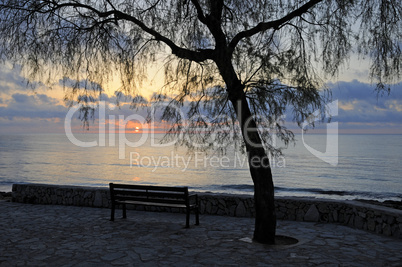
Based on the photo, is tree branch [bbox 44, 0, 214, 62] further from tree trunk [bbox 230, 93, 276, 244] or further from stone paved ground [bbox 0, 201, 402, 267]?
stone paved ground [bbox 0, 201, 402, 267]

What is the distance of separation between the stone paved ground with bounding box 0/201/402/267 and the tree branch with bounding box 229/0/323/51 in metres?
3.57

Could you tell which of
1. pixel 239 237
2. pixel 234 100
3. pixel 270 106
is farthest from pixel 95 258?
pixel 270 106

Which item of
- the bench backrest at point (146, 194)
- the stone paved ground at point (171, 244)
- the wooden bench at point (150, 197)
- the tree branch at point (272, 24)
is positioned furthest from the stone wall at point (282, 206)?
the tree branch at point (272, 24)

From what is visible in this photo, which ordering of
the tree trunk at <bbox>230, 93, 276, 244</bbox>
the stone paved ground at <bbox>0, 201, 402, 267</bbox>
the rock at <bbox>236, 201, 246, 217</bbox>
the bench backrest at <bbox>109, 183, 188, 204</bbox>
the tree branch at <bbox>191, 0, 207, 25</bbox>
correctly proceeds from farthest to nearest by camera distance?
the rock at <bbox>236, 201, 246, 217</bbox> < the bench backrest at <bbox>109, 183, 188, 204</bbox> < the tree branch at <bbox>191, 0, 207, 25</bbox> < the tree trunk at <bbox>230, 93, 276, 244</bbox> < the stone paved ground at <bbox>0, 201, 402, 267</bbox>

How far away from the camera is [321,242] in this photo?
636 centimetres

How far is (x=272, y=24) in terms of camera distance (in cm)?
645

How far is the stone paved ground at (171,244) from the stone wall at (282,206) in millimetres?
304

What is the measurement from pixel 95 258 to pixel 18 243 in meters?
1.75

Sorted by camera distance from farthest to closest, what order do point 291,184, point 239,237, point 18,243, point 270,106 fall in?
point 291,184, point 270,106, point 239,237, point 18,243

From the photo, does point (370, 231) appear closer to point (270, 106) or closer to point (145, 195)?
point (270, 106)

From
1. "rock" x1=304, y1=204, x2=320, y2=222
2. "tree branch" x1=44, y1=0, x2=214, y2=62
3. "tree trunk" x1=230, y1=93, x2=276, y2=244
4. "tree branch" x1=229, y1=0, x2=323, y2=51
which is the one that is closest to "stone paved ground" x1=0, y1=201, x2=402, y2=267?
"rock" x1=304, y1=204, x2=320, y2=222

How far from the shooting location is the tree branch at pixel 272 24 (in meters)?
6.36

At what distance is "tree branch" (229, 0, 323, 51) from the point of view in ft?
20.9

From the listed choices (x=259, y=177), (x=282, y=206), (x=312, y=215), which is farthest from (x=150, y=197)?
(x=312, y=215)
